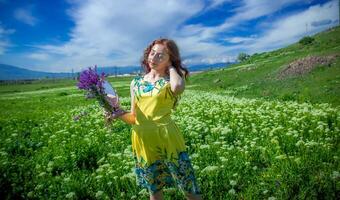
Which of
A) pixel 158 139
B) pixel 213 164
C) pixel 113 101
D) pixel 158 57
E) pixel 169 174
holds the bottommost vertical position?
pixel 213 164

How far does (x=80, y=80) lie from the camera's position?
3561mm

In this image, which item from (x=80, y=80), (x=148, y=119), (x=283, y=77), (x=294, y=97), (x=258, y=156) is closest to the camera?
(x=80, y=80)

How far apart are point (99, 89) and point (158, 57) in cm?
83

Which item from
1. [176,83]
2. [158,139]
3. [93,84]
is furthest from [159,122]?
[93,84]

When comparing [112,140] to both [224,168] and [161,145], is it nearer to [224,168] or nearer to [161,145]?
[224,168]

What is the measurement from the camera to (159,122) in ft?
12.4

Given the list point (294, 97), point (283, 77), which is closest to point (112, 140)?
point (294, 97)

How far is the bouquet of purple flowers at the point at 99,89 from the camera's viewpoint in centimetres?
354

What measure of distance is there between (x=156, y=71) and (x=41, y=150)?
5850 mm

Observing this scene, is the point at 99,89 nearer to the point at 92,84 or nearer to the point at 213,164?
the point at 92,84

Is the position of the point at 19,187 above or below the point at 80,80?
below

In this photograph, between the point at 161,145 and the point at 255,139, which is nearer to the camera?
the point at 161,145

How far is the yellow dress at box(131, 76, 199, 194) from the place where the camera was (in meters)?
3.78

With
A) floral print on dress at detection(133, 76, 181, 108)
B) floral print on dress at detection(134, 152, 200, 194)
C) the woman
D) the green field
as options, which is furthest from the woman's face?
floral print on dress at detection(134, 152, 200, 194)
